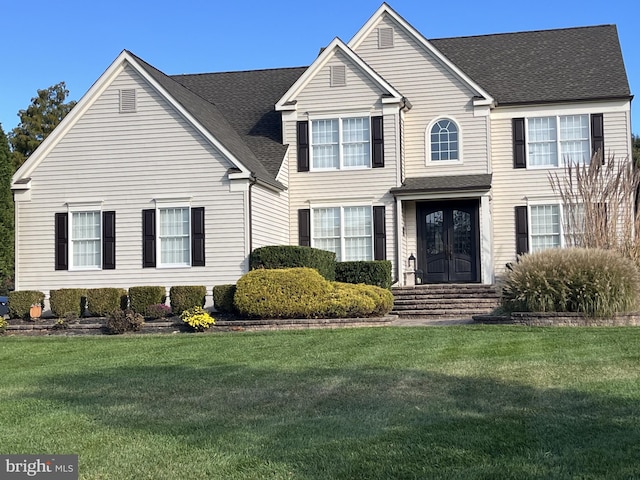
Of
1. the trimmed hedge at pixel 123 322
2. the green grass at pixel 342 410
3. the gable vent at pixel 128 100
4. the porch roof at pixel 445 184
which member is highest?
the gable vent at pixel 128 100

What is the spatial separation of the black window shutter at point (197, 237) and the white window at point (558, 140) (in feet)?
32.4

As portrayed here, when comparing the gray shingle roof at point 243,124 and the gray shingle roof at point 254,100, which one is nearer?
the gray shingle roof at point 243,124

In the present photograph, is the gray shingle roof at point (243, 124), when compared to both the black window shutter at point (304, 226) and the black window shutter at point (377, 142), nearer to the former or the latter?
the black window shutter at point (304, 226)

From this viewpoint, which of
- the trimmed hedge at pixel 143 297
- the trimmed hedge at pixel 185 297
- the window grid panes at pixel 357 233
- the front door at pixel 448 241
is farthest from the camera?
the front door at pixel 448 241

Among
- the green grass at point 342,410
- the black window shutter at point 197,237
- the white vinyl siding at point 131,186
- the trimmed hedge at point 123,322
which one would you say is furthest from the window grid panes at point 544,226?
the trimmed hedge at point 123,322

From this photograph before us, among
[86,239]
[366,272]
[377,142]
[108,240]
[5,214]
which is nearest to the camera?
[366,272]

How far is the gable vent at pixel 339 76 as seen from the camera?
2286 cm

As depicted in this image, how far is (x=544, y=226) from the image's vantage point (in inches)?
905

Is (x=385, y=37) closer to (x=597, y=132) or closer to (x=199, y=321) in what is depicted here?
(x=597, y=132)

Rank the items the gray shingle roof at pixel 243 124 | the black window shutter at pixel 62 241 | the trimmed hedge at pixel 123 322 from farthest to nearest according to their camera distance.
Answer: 1. the gray shingle roof at pixel 243 124
2. the black window shutter at pixel 62 241
3. the trimmed hedge at pixel 123 322

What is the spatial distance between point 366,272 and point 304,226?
11.2ft

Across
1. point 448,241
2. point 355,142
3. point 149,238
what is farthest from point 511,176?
point 149,238

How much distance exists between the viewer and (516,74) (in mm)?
24281

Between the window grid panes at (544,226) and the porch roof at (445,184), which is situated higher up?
the porch roof at (445,184)
